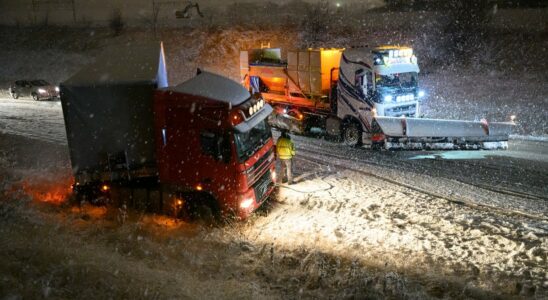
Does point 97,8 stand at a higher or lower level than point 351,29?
higher

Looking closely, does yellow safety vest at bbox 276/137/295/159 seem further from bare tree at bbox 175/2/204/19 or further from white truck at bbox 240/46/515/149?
bare tree at bbox 175/2/204/19

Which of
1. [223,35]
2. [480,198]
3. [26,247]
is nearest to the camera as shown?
[26,247]

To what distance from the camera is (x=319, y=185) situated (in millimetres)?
11398

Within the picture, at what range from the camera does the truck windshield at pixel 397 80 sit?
14868mm

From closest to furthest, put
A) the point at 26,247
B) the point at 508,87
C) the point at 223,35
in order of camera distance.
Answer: the point at 26,247 → the point at 508,87 → the point at 223,35

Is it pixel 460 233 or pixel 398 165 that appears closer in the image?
pixel 460 233

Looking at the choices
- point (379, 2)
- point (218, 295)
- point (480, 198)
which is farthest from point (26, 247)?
point (379, 2)

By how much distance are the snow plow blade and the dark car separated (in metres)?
19.9

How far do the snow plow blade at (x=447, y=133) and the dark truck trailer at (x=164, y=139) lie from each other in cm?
627

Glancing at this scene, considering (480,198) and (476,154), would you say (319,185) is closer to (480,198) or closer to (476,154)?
(480,198)

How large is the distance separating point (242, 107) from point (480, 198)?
18.8 ft

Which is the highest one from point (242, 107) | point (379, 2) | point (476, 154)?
point (379, 2)

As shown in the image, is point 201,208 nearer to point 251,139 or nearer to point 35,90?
point 251,139

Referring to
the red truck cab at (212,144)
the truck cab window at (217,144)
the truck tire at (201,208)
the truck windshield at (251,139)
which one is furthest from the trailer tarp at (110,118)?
the truck windshield at (251,139)
